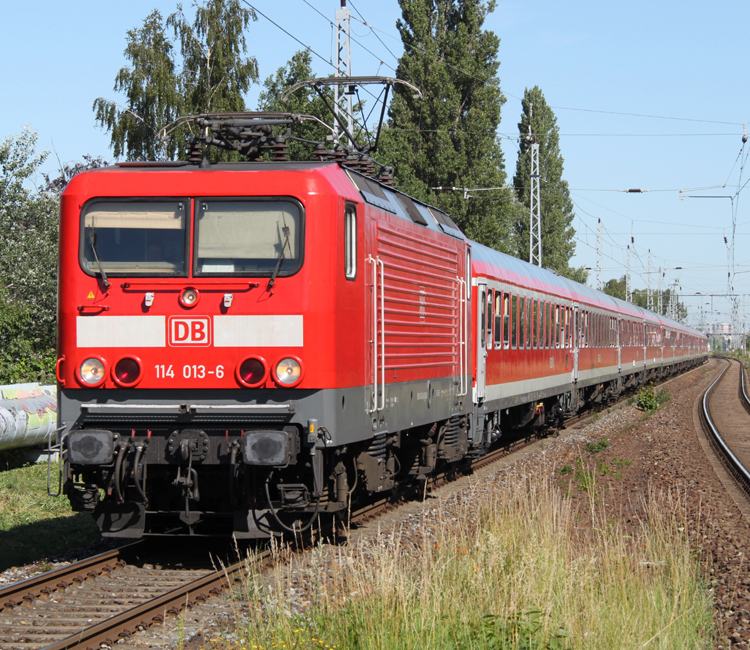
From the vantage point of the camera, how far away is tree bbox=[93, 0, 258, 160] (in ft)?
98.7

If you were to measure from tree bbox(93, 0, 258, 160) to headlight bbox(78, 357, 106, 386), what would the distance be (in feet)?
76.8

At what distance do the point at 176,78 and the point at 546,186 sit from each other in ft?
100

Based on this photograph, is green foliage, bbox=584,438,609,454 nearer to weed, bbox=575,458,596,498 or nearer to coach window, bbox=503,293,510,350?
coach window, bbox=503,293,510,350

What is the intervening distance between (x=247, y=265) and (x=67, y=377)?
5.47 ft

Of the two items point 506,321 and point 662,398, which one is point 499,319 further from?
point 662,398

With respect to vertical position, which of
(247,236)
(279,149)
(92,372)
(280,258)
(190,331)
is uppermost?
(279,149)

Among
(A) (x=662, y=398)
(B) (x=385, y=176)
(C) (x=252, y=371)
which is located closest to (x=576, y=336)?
(A) (x=662, y=398)

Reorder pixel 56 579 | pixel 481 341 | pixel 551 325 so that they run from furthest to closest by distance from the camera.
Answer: pixel 551 325 < pixel 481 341 < pixel 56 579

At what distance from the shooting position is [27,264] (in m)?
23.2

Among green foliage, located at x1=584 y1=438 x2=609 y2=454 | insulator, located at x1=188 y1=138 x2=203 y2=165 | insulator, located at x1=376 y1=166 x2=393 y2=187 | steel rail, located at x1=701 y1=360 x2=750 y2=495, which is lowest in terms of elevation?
steel rail, located at x1=701 y1=360 x2=750 y2=495

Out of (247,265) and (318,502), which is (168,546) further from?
(247,265)

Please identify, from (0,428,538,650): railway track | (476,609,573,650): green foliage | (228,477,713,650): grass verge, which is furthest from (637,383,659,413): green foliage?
(476,609,573,650): green foliage

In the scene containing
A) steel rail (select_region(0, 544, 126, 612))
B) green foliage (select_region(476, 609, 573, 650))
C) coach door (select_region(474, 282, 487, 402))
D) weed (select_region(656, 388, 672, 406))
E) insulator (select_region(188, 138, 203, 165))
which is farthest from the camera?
weed (select_region(656, 388, 672, 406))

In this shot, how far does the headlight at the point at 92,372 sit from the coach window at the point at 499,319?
833 cm
